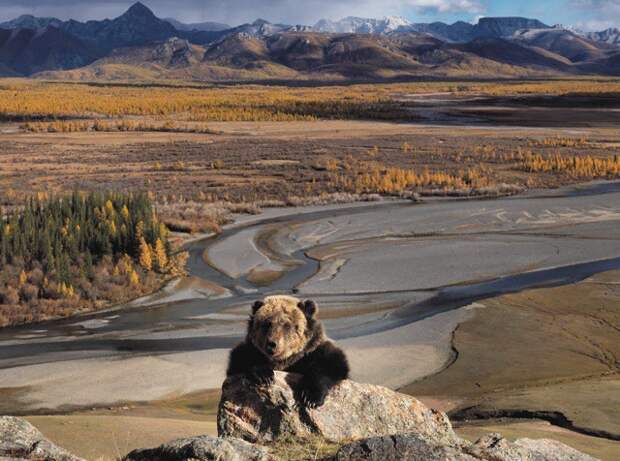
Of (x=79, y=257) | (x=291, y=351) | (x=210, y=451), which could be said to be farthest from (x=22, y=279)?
(x=210, y=451)

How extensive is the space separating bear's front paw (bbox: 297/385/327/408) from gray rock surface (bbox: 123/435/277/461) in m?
0.90

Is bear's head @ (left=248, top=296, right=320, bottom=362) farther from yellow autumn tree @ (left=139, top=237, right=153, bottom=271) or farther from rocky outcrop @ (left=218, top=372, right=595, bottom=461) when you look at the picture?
yellow autumn tree @ (left=139, top=237, right=153, bottom=271)

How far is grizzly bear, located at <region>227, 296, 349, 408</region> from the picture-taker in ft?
21.7

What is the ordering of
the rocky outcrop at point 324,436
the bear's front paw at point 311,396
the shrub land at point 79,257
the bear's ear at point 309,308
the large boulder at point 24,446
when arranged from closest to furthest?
1. the rocky outcrop at point 324,436
2. the large boulder at point 24,446
3. the bear's ear at point 309,308
4. the bear's front paw at point 311,396
5. the shrub land at point 79,257

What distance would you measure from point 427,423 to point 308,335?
1.48 meters

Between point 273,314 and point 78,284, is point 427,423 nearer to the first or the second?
point 273,314

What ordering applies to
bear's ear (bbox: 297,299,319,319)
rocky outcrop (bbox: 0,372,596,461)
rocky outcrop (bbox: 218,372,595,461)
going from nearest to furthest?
rocky outcrop (bbox: 0,372,596,461) → rocky outcrop (bbox: 218,372,595,461) → bear's ear (bbox: 297,299,319,319)

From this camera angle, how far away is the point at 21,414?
19.1 metres

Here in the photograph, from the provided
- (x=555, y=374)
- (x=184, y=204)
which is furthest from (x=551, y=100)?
(x=555, y=374)

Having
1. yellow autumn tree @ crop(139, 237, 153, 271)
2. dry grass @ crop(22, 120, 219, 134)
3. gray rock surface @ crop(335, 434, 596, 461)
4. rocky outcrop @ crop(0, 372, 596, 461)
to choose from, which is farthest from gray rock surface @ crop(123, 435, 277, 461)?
dry grass @ crop(22, 120, 219, 134)

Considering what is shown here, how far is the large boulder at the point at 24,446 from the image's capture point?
20.5 feet

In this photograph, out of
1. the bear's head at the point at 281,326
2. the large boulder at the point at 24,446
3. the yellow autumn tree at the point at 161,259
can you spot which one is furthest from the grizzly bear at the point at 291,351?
the yellow autumn tree at the point at 161,259

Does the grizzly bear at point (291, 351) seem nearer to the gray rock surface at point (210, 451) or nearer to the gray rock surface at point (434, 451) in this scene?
the gray rock surface at point (210, 451)

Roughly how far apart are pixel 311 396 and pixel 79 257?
2855cm
